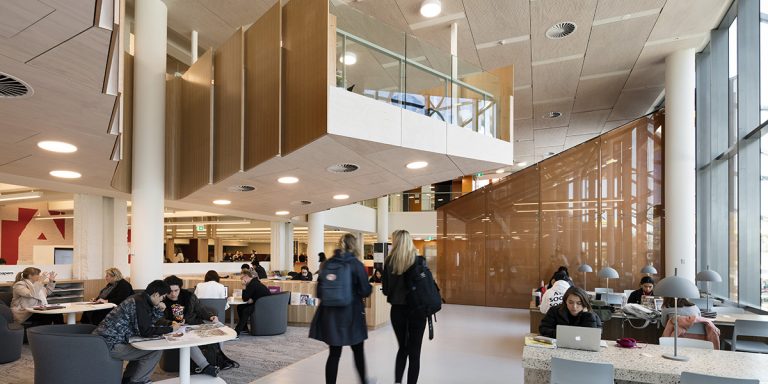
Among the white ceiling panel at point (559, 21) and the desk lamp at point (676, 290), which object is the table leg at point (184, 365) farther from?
the white ceiling panel at point (559, 21)

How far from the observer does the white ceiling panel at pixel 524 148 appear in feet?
56.6

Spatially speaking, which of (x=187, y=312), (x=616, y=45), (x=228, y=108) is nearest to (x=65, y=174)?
(x=228, y=108)

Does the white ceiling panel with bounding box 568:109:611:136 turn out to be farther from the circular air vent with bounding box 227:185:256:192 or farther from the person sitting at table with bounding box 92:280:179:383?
the person sitting at table with bounding box 92:280:179:383

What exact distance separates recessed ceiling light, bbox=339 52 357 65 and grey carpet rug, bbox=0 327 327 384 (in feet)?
13.1

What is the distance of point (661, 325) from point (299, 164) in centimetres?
545

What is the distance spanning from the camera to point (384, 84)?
5.84m

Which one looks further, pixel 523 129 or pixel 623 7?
pixel 523 129

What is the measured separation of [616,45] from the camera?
9148 millimetres

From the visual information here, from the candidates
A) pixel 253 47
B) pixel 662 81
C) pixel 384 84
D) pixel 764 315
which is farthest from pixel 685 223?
pixel 253 47

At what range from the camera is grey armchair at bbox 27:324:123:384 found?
13.8 feet

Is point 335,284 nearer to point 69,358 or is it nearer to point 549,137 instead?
point 69,358

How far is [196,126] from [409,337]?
4.86m

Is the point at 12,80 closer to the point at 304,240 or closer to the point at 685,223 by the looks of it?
the point at 685,223

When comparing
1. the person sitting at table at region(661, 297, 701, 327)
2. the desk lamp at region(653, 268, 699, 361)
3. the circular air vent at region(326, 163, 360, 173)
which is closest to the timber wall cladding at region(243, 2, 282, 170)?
the circular air vent at region(326, 163, 360, 173)
